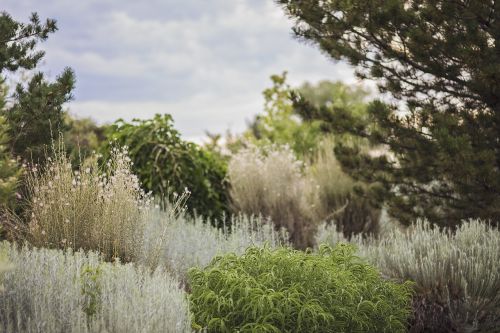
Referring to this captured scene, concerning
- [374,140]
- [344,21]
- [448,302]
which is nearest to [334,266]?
[448,302]

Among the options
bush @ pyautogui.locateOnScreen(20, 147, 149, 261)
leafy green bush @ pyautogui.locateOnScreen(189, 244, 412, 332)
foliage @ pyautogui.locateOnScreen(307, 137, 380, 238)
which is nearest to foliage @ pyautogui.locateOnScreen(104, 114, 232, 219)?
foliage @ pyautogui.locateOnScreen(307, 137, 380, 238)

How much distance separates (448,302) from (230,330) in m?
2.07

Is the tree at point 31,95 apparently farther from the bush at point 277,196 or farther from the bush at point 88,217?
the bush at point 277,196

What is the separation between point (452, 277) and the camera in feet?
17.0

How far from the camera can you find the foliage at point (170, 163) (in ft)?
26.7

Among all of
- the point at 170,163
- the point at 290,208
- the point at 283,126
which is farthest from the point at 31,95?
the point at 283,126

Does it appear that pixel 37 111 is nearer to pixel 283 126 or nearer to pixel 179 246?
pixel 179 246

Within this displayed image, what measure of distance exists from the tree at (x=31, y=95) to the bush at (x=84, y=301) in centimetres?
207

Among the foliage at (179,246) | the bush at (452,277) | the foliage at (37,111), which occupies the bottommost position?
the bush at (452,277)

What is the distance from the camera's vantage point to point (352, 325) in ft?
13.5

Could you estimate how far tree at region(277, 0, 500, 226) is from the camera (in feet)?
20.9

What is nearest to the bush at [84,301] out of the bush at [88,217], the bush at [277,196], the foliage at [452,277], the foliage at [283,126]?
the bush at [88,217]

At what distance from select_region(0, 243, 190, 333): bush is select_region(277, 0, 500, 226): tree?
361 cm

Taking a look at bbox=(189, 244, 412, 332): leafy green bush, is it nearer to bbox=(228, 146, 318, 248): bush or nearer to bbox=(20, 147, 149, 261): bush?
bbox=(20, 147, 149, 261): bush
